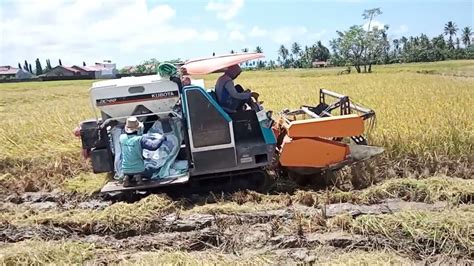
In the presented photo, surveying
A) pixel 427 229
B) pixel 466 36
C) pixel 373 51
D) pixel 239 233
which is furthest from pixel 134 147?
pixel 466 36

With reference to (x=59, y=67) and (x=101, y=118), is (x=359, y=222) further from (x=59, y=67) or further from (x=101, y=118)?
(x=59, y=67)

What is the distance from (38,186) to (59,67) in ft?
306

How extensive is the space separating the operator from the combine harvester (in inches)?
4.4

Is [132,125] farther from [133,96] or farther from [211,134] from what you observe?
[211,134]

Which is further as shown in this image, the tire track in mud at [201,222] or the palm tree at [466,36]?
the palm tree at [466,36]

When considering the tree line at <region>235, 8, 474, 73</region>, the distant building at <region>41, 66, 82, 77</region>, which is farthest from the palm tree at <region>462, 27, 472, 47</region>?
the distant building at <region>41, 66, 82, 77</region>

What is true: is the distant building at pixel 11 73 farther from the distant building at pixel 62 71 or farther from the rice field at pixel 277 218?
the rice field at pixel 277 218

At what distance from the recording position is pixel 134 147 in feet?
19.2

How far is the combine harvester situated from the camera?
590cm

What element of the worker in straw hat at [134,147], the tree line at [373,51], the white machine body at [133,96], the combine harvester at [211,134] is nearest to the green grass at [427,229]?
the combine harvester at [211,134]

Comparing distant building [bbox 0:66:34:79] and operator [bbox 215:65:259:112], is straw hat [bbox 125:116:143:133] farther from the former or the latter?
distant building [bbox 0:66:34:79]

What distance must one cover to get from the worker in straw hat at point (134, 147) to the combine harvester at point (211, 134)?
18 centimetres

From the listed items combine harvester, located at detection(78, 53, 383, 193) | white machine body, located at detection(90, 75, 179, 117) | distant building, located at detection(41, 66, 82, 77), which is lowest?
combine harvester, located at detection(78, 53, 383, 193)

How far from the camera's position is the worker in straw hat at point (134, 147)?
586 centimetres
